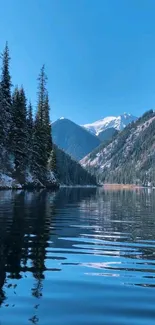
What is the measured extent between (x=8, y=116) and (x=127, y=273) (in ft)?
197

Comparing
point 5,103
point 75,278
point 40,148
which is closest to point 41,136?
point 40,148

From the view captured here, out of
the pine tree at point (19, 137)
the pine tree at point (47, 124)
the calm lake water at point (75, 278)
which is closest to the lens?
the calm lake water at point (75, 278)

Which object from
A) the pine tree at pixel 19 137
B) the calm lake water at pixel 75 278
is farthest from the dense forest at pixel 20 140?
the calm lake water at pixel 75 278

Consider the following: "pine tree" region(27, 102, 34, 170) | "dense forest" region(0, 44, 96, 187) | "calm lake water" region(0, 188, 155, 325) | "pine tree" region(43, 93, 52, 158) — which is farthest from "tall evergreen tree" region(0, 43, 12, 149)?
"calm lake water" region(0, 188, 155, 325)

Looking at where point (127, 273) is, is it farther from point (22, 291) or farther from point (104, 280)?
point (22, 291)

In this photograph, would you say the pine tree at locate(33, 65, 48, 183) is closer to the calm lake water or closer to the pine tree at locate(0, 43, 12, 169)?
the pine tree at locate(0, 43, 12, 169)

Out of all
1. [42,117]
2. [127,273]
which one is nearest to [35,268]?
[127,273]

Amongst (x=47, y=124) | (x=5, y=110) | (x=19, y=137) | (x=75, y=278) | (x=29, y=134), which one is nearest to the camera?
(x=75, y=278)

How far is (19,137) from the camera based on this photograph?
70250 mm

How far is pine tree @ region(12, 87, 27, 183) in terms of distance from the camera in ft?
227

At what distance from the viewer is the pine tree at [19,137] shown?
6919cm

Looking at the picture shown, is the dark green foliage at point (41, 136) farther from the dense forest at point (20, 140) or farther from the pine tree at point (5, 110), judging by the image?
the pine tree at point (5, 110)

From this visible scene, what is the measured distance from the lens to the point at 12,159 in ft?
221

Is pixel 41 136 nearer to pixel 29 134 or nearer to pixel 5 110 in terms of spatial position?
pixel 29 134
